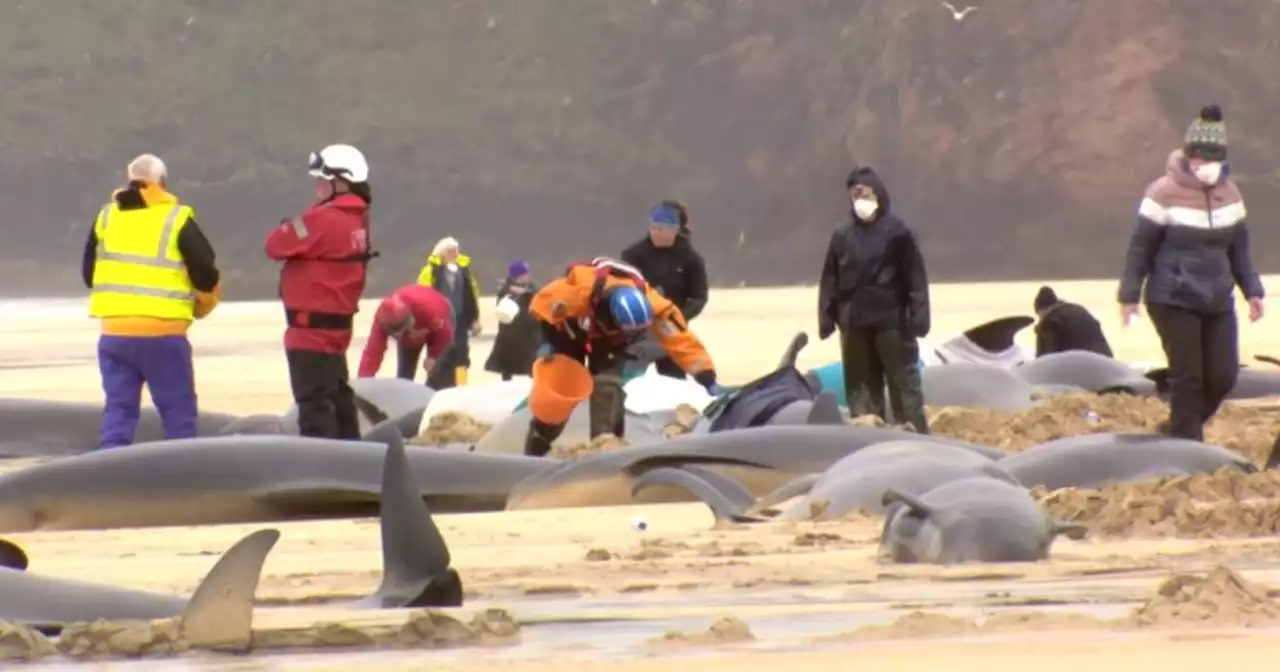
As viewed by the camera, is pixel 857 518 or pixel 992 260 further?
pixel 992 260

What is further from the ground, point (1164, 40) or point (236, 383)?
point (1164, 40)

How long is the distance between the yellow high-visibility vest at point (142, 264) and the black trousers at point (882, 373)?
3.51 metres

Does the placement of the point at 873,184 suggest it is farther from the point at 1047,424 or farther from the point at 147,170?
the point at 147,170

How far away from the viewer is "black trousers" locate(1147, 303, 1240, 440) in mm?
11883

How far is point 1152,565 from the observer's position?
24.4 ft

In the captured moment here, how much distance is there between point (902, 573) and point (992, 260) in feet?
189

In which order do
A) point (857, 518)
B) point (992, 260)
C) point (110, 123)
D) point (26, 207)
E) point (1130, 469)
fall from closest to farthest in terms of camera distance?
point (857, 518)
point (1130, 469)
point (992, 260)
point (26, 207)
point (110, 123)

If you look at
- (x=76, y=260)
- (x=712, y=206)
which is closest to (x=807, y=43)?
(x=712, y=206)

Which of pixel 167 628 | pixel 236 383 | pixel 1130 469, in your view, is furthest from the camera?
pixel 236 383

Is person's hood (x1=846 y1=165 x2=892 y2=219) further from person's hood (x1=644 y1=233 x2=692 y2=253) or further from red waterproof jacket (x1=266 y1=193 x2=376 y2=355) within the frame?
red waterproof jacket (x1=266 y1=193 x2=376 y2=355)

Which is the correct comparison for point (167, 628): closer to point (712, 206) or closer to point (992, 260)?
point (992, 260)

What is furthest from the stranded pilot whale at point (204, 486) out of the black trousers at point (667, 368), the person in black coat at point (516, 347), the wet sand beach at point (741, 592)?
the person in black coat at point (516, 347)

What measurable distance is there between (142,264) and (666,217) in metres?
3.97

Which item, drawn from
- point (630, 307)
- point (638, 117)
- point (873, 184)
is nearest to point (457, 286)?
point (873, 184)
